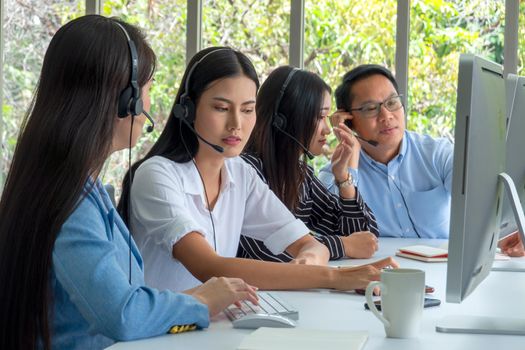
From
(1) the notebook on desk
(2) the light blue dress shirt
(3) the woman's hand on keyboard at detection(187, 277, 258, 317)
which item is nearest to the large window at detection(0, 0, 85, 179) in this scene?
(2) the light blue dress shirt

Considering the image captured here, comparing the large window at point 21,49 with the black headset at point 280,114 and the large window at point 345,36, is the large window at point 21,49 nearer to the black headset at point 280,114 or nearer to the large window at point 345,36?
the large window at point 345,36

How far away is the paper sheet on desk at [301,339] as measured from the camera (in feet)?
4.12

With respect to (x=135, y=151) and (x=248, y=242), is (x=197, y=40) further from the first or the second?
(x=248, y=242)

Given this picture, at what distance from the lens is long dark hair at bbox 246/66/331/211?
279 centimetres

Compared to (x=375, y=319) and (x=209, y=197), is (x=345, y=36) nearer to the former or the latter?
(x=209, y=197)

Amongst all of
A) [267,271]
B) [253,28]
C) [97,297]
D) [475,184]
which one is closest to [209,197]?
[267,271]

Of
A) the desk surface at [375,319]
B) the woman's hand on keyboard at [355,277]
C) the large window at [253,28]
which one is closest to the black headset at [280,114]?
the desk surface at [375,319]

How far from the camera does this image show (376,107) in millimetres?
3326

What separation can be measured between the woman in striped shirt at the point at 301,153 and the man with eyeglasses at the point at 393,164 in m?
0.22

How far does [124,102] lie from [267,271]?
1.76 feet

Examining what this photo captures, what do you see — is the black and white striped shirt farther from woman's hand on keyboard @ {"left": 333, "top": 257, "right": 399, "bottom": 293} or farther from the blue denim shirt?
the blue denim shirt

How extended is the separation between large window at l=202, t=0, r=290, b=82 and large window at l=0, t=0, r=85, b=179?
2.89 feet

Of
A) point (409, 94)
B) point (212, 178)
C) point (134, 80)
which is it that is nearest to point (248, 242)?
point (212, 178)

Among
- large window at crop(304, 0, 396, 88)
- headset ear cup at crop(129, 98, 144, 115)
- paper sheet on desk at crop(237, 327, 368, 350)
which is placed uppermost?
large window at crop(304, 0, 396, 88)
